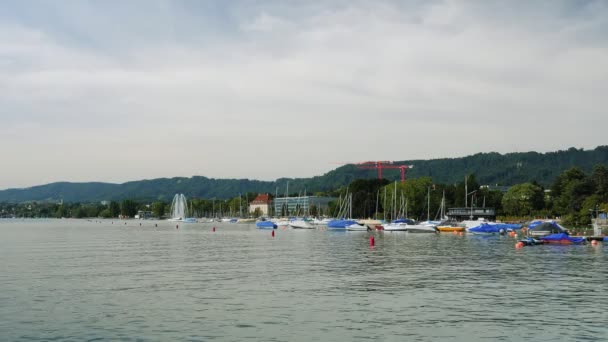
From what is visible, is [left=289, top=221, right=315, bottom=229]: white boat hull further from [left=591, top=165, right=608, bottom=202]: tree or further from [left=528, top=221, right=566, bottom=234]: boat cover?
[left=528, top=221, right=566, bottom=234]: boat cover

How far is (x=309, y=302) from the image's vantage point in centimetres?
3300

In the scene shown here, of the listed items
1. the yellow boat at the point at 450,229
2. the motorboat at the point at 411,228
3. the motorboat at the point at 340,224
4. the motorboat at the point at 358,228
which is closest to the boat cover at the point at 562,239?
the yellow boat at the point at 450,229

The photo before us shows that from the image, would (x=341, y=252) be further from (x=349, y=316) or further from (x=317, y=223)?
(x=317, y=223)

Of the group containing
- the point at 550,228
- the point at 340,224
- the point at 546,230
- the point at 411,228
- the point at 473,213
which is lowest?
the point at 411,228

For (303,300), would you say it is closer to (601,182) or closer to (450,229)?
(450,229)

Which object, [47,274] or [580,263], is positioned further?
[580,263]

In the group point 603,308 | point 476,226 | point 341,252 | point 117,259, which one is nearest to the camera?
point 603,308

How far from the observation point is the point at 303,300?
33.6m

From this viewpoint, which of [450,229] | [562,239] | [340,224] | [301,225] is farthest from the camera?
[301,225]

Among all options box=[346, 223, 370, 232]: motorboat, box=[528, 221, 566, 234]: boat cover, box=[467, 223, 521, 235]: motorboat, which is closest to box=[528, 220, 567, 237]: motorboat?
box=[528, 221, 566, 234]: boat cover

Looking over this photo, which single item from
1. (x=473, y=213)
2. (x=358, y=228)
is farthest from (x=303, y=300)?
(x=473, y=213)

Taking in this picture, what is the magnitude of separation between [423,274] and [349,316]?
58.6ft

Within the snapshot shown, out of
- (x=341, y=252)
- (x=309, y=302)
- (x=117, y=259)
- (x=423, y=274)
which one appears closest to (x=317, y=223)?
(x=341, y=252)

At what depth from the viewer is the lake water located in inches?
1017
